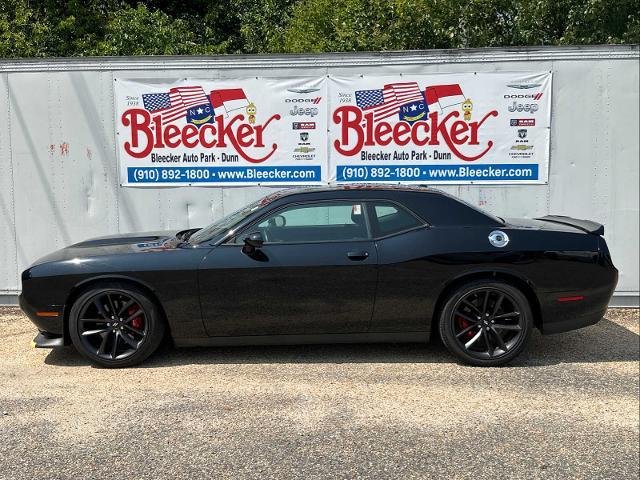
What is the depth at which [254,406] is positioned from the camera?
14.1 feet

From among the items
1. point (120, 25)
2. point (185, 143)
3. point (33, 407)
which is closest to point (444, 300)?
point (33, 407)

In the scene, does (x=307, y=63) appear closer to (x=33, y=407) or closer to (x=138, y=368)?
(x=138, y=368)

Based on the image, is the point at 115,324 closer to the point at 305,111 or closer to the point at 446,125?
the point at 305,111

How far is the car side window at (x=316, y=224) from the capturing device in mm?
5156

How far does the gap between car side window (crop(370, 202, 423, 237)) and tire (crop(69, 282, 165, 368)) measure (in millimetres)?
1963

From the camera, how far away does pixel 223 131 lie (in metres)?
7.21

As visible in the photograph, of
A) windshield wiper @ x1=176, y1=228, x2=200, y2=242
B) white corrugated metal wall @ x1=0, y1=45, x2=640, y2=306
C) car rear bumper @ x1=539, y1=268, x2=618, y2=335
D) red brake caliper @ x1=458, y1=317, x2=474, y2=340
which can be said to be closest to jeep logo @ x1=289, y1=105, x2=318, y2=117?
white corrugated metal wall @ x1=0, y1=45, x2=640, y2=306

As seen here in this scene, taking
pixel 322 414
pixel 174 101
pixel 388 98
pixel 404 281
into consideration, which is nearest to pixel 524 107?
pixel 388 98

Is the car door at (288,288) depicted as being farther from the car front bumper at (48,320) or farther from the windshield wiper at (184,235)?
the car front bumper at (48,320)

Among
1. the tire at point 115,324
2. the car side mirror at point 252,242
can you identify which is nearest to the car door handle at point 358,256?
the car side mirror at point 252,242

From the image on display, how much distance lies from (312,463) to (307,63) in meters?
4.92

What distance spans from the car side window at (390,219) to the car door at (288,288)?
0.17 metres

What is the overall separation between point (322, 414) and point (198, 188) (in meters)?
3.86

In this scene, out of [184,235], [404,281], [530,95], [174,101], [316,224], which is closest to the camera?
[404,281]
